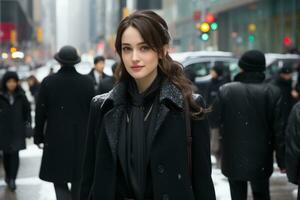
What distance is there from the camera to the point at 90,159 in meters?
3.38

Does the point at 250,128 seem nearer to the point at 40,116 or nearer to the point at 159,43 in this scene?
the point at 40,116

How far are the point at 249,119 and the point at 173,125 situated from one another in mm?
3684

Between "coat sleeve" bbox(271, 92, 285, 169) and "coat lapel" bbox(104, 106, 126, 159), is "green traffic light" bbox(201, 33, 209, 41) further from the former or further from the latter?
"coat lapel" bbox(104, 106, 126, 159)

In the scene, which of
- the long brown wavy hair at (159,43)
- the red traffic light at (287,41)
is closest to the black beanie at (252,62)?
the long brown wavy hair at (159,43)

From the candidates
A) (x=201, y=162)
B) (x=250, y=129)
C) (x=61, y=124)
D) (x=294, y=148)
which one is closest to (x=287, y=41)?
(x=250, y=129)

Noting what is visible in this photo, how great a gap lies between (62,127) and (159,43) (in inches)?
153

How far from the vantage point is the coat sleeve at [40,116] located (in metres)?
6.81

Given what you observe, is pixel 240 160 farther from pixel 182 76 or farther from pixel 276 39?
pixel 276 39

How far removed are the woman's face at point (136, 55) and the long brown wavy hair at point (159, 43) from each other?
0.08 ft

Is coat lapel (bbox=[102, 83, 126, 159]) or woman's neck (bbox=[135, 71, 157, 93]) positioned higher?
woman's neck (bbox=[135, 71, 157, 93])

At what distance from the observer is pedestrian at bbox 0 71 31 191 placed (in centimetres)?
950

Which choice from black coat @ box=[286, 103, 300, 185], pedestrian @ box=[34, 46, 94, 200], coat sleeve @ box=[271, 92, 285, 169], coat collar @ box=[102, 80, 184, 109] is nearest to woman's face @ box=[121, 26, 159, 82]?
coat collar @ box=[102, 80, 184, 109]

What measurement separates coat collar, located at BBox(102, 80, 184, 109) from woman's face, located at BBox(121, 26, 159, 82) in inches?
3.9

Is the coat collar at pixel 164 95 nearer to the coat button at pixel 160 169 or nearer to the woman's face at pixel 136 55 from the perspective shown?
the woman's face at pixel 136 55
